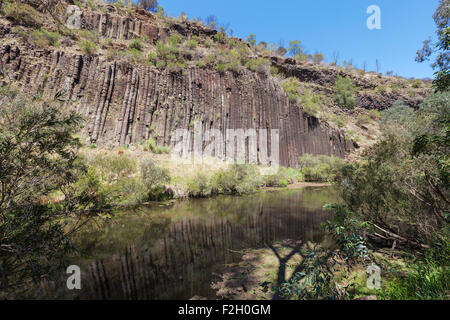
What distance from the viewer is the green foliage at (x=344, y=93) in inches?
1953

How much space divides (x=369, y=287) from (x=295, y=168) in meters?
29.2

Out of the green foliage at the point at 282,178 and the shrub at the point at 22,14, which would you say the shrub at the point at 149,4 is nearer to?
the shrub at the point at 22,14

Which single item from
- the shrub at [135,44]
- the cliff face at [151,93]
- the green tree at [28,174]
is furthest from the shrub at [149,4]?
the green tree at [28,174]

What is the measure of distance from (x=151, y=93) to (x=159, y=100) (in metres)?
1.27

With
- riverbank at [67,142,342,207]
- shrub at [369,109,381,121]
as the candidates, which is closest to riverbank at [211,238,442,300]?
riverbank at [67,142,342,207]

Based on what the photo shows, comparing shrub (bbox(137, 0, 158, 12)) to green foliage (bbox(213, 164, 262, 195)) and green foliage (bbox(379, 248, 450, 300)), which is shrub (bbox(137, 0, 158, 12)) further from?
green foliage (bbox(379, 248, 450, 300))

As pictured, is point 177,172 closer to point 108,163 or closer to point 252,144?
point 108,163

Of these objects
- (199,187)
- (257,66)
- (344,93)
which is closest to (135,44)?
(257,66)

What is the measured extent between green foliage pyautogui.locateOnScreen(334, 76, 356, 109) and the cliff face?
50.4 ft

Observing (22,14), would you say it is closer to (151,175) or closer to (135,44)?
(135,44)

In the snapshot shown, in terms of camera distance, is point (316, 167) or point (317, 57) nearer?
point (316, 167)

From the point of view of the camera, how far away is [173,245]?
7453mm

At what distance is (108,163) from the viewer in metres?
13.9

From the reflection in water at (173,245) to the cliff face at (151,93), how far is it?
14490 millimetres
